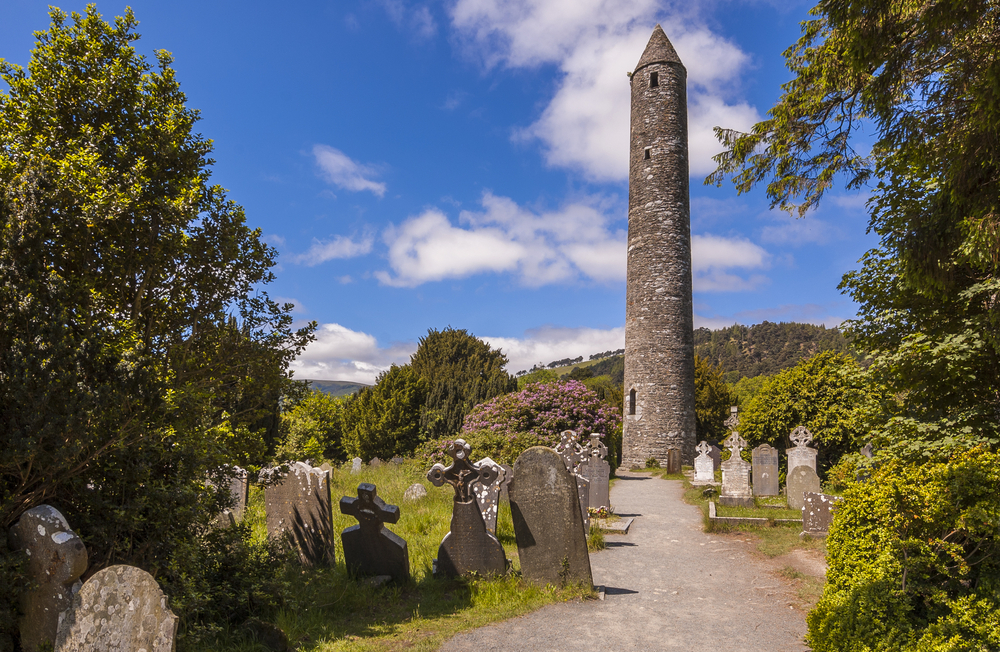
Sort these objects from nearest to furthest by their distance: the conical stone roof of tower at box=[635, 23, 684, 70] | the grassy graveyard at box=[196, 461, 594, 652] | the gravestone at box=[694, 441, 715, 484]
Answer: the grassy graveyard at box=[196, 461, 594, 652] < the gravestone at box=[694, 441, 715, 484] < the conical stone roof of tower at box=[635, 23, 684, 70]

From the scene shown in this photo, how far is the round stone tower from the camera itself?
20.7 meters

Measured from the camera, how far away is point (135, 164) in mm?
4707

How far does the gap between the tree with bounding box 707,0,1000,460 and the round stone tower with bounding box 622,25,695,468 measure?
14.0 m

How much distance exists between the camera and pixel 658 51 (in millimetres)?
22109

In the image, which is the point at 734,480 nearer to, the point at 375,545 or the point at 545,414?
the point at 545,414

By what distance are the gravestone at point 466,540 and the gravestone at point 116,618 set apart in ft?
11.2

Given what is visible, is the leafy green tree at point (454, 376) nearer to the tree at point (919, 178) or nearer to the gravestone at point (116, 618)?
the tree at point (919, 178)

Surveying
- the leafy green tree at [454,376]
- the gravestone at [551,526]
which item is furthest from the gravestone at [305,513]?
the leafy green tree at [454,376]

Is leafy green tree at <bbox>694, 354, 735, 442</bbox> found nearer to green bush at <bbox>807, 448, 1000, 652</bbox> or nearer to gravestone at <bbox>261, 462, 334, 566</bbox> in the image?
gravestone at <bbox>261, 462, 334, 566</bbox>

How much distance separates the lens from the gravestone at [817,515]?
816cm

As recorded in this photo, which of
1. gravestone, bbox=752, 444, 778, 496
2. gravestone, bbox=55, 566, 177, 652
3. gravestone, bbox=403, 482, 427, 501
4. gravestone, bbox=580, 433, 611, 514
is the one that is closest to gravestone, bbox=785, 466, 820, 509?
gravestone, bbox=752, 444, 778, 496

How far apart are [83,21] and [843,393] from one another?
16.5m

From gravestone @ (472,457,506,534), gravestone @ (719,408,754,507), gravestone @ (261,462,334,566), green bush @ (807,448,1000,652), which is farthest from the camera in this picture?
gravestone @ (719,408,754,507)

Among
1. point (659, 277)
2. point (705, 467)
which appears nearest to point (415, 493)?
point (705, 467)
